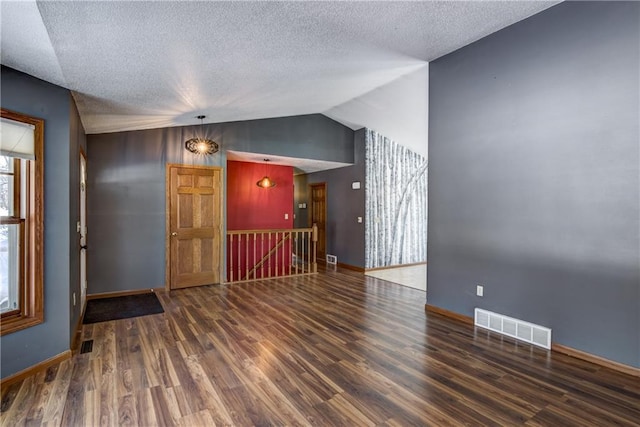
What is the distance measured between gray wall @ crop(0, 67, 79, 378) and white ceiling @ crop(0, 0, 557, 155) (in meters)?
0.16

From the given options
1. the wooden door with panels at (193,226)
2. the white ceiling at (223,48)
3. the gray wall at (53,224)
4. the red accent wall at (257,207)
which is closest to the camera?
the white ceiling at (223,48)

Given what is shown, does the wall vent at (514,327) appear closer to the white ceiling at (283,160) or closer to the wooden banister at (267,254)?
the wooden banister at (267,254)

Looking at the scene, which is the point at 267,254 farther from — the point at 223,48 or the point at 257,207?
the point at 223,48

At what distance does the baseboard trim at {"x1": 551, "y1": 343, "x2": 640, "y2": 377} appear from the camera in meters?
2.52

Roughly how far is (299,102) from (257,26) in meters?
2.58

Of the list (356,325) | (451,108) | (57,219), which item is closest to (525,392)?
(356,325)

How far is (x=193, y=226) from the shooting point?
5371 millimetres

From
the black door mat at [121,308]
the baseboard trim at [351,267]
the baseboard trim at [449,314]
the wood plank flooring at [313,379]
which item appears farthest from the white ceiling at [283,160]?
the baseboard trim at [449,314]

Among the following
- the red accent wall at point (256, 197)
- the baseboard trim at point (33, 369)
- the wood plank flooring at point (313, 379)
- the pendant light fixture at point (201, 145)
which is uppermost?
the pendant light fixture at point (201, 145)

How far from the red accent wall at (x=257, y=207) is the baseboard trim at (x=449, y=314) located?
3170 mm

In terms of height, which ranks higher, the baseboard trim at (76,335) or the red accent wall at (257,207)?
the red accent wall at (257,207)

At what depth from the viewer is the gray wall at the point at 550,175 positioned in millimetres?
2572

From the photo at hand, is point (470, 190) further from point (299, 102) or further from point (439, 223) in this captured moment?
point (299, 102)

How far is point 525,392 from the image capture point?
226 centimetres
